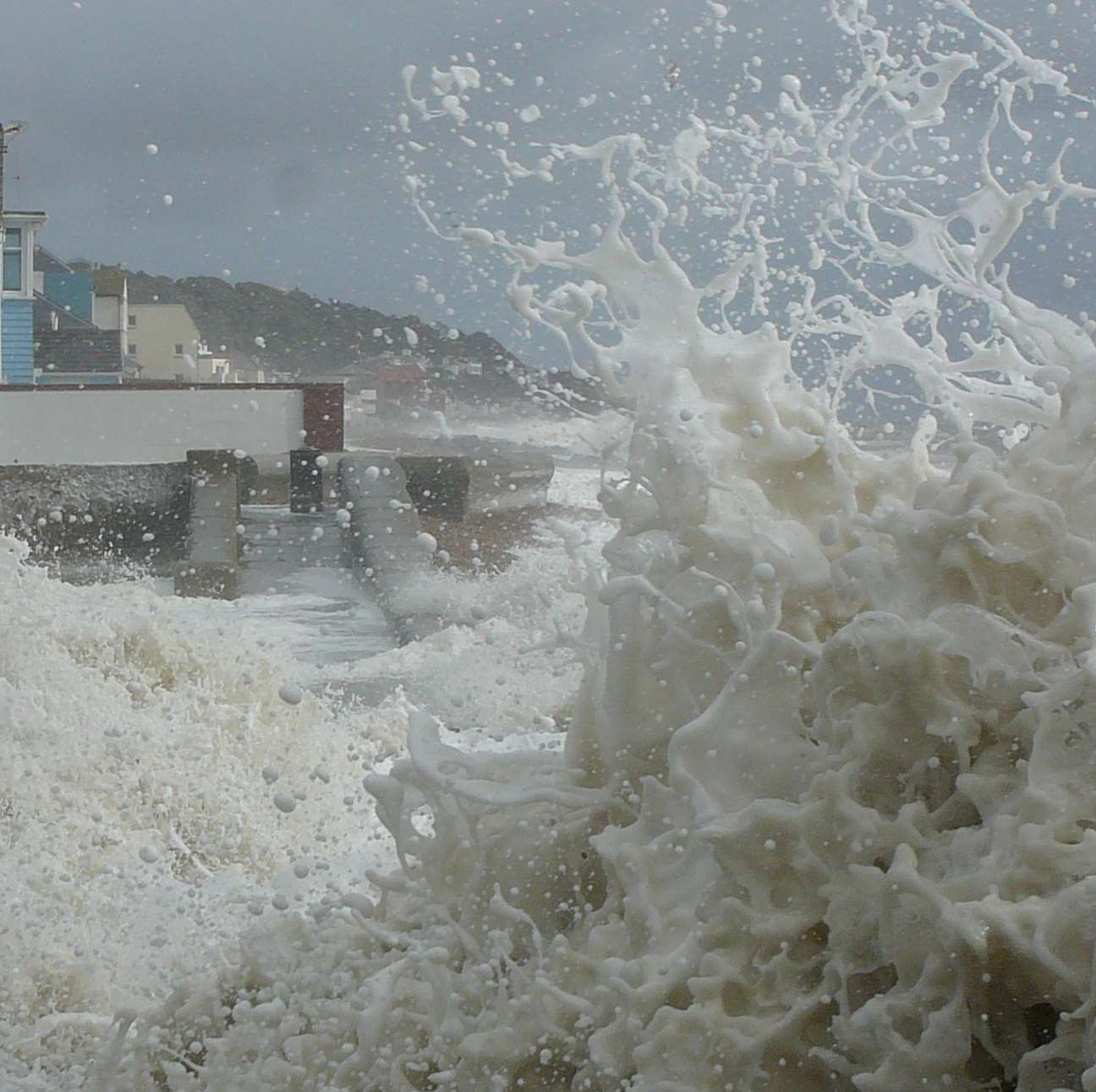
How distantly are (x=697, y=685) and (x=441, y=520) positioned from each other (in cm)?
506

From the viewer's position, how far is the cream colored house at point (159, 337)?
335 inches

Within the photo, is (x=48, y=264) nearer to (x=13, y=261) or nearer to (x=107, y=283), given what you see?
(x=107, y=283)

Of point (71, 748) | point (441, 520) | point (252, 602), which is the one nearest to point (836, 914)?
point (71, 748)

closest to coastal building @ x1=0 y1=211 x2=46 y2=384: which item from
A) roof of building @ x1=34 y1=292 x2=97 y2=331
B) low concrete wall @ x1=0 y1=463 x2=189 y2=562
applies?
roof of building @ x1=34 y1=292 x2=97 y2=331

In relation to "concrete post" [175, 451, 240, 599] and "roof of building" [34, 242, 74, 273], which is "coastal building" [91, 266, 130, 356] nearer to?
"roof of building" [34, 242, 74, 273]

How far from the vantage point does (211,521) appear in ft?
20.1

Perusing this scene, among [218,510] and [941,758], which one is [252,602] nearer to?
[218,510]

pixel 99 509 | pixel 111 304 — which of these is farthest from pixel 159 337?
pixel 99 509

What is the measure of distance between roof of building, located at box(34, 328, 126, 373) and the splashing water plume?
23.6 ft

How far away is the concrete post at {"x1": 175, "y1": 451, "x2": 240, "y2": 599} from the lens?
5.76 m

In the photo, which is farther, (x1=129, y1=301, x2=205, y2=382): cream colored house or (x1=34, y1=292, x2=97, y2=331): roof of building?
(x1=129, y1=301, x2=205, y2=382): cream colored house

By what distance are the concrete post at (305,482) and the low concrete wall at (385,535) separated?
0.12 metres

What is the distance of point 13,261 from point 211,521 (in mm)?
1943

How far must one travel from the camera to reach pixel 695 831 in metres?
1.04
